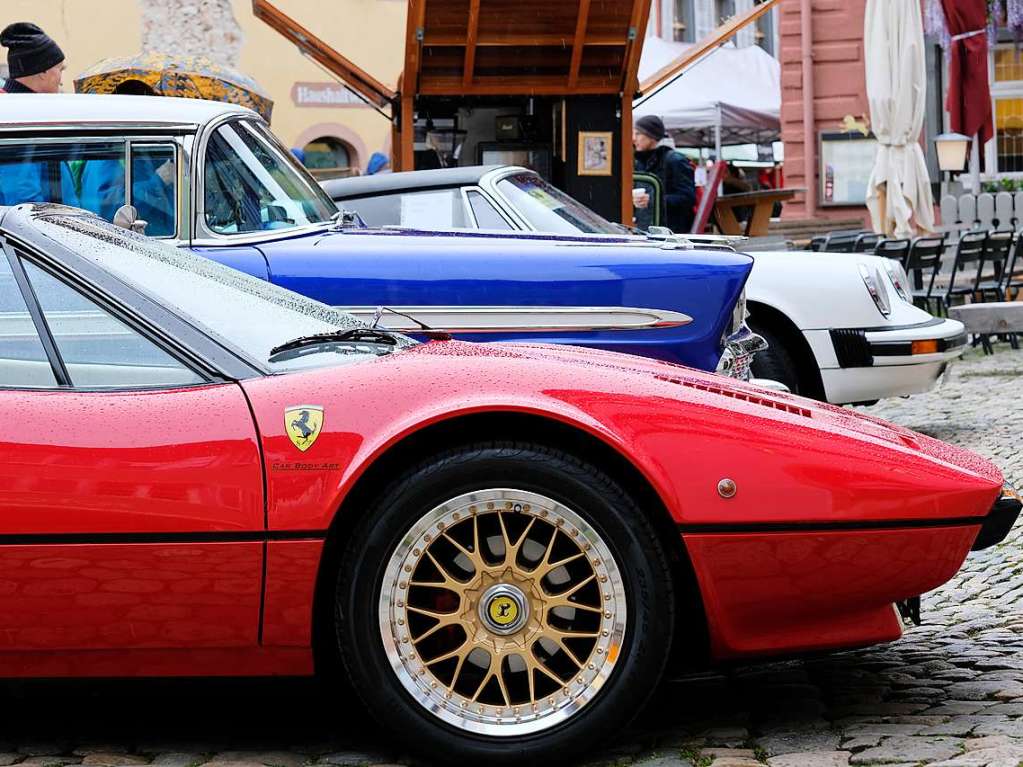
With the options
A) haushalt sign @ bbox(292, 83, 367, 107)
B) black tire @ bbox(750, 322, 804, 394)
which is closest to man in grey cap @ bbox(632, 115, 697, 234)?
black tire @ bbox(750, 322, 804, 394)

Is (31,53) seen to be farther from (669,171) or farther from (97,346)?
(669,171)

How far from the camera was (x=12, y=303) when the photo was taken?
3.71 m

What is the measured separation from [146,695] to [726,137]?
26.5 metres

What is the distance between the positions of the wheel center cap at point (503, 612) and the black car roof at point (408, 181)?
4.67m

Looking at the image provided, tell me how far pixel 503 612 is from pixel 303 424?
55cm

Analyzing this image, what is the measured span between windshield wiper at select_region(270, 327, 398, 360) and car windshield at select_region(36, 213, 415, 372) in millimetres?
16

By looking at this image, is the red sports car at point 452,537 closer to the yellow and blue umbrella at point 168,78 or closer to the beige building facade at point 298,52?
the yellow and blue umbrella at point 168,78

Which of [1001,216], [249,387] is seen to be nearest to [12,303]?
[249,387]

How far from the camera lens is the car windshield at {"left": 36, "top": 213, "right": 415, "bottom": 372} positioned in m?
3.73

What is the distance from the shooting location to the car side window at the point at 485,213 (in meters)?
7.80

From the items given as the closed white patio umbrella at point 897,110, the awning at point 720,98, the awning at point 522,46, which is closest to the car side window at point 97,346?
the awning at point 522,46

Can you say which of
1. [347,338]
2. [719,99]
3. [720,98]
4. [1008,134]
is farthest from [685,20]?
[347,338]

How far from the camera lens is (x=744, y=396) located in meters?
3.80

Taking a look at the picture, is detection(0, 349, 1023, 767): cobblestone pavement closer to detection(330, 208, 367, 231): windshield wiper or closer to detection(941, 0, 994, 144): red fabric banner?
detection(330, 208, 367, 231): windshield wiper
